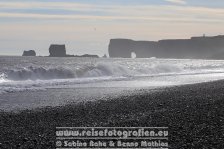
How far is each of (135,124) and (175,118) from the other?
1700mm

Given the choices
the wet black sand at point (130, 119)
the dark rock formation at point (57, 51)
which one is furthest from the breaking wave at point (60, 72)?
the dark rock formation at point (57, 51)

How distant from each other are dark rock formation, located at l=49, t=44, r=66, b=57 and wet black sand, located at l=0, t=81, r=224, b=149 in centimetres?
16735

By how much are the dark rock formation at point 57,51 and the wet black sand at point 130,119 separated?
167354 millimetres

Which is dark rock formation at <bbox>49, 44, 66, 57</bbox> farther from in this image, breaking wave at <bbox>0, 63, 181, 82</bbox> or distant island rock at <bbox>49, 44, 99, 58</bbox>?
breaking wave at <bbox>0, 63, 181, 82</bbox>

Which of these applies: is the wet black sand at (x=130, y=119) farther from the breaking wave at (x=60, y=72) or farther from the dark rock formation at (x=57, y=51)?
the dark rock formation at (x=57, y=51)

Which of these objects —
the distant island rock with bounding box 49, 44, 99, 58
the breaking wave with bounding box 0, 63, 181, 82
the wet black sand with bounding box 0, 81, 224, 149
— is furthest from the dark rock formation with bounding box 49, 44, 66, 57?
the wet black sand with bounding box 0, 81, 224, 149

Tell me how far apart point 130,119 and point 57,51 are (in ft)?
577

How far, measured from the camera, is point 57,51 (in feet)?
622

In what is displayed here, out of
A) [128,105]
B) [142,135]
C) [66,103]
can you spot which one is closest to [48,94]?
[66,103]

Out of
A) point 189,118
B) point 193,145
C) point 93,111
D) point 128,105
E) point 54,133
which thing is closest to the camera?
point 193,145

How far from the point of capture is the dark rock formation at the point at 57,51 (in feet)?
618

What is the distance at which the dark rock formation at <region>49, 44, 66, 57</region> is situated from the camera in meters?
188

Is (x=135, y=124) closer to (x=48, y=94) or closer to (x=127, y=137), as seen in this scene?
(x=127, y=137)

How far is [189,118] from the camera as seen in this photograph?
49.9ft
